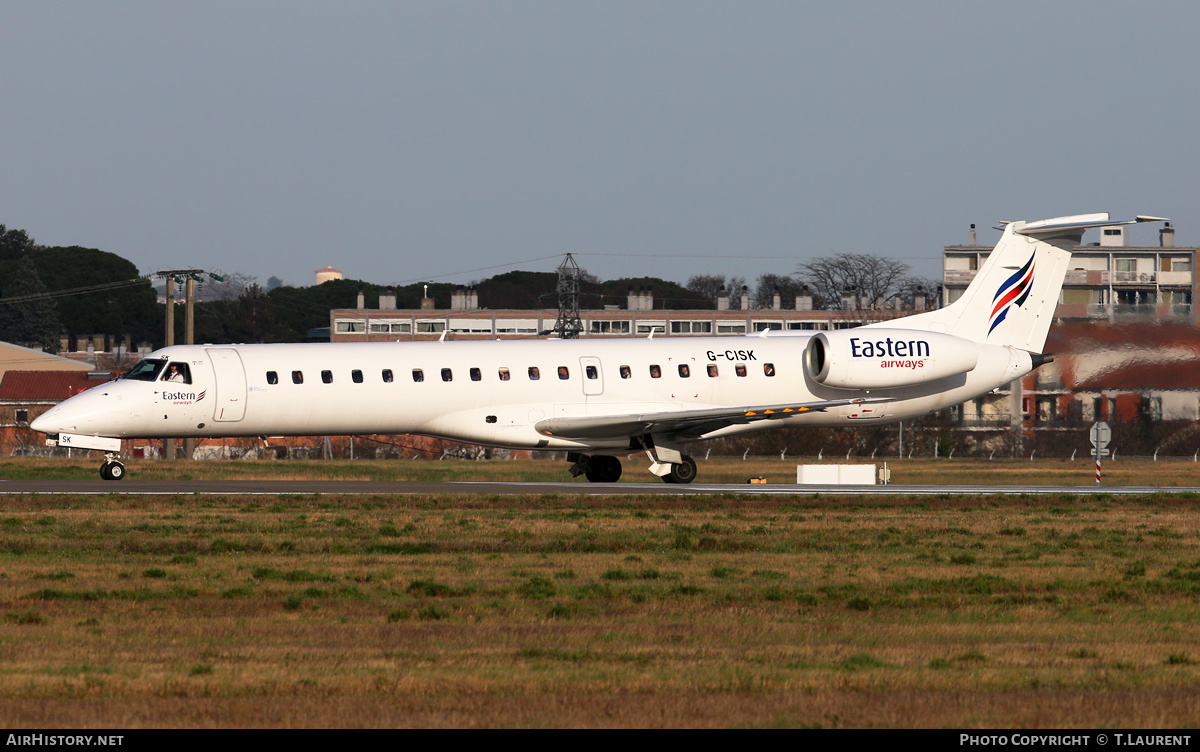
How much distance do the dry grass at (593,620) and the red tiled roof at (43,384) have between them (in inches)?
2564

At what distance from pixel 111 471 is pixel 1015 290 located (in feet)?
70.7

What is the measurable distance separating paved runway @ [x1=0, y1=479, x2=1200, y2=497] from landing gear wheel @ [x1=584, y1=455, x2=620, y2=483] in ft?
4.44

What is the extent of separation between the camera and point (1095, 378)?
43.0 metres

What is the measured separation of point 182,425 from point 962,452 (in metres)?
35.1

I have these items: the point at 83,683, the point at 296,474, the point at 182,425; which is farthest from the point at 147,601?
the point at 296,474

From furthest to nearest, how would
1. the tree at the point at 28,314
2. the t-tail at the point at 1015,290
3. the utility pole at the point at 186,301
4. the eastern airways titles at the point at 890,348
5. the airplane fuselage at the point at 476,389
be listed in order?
the tree at the point at 28,314, the utility pole at the point at 186,301, the t-tail at the point at 1015,290, the eastern airways titles at the point at 890,348, the airplane fuselage at the point at 476,389

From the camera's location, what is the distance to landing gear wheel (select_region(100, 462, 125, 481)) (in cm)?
3125

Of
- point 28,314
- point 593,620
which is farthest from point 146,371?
point 28,314

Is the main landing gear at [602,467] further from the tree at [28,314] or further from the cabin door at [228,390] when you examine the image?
the tree at [28,314]

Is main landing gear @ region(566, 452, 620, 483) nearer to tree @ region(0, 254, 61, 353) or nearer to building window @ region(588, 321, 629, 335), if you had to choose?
building window @ region(588, 321, 629, 335)

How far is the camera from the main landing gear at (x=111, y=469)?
31.2 m

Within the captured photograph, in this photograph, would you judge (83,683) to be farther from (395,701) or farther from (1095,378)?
(1095,378)

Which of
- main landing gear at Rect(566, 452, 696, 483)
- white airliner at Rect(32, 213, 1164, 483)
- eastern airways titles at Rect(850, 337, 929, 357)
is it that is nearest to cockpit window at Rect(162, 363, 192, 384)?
white airliner at Rect(32, 213, 1164, 483)

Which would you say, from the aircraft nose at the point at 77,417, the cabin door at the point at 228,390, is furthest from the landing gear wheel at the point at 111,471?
the cabin door at the point at 228,390
